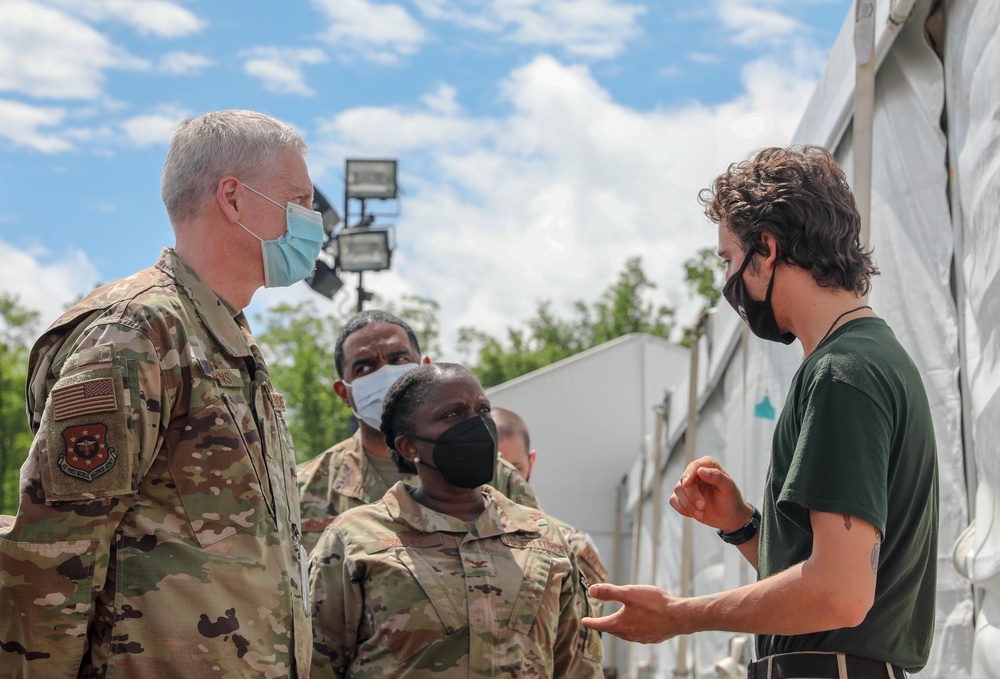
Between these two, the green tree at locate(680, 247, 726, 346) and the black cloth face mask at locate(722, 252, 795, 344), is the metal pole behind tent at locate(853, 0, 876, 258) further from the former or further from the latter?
the green tree at locate(680, 247, 726, 346)

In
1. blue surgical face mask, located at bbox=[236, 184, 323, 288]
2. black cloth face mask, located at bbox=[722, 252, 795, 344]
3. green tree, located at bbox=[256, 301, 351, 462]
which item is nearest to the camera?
black cloth face mask, located at bbox=[722, 252, 795, 344]

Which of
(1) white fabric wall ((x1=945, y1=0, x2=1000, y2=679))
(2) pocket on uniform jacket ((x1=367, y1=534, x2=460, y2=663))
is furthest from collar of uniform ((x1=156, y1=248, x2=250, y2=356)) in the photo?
(1) white fabric wall ((x1=945, y1=0, x2=1000, y2=679))

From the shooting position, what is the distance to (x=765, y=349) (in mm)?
6055

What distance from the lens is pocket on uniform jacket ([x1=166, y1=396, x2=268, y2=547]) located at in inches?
84.5

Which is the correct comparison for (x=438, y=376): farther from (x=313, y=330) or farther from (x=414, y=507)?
(x=313, y=330)

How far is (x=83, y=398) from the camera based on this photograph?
6.61ft

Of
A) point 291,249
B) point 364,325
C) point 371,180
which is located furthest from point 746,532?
point 371,180

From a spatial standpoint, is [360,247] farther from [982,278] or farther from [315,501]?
[982,278]

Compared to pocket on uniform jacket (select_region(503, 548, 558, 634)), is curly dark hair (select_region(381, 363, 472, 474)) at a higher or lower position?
higher

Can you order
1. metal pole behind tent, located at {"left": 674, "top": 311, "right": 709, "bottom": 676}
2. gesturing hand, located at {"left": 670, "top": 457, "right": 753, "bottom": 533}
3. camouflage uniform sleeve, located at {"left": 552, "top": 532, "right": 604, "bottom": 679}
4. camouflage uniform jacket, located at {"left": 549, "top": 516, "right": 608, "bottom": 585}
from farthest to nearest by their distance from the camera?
metal pole behind tent, located at {"left": 674, "top": 311, "right": 709, "bottom": 676}, camouflage uniform jacket, located at {"left": 549, "top": 516, "right": 608, "bottom": 585}, camouflage uniform sleeve, located at {"left": 552, "top": 532, "right": 604, "bottom": 679}, gesturing hand, located at {"left": 670, "top": 457, "right": 753, "bottom": 533}

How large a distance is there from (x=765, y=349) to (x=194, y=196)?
168 inches

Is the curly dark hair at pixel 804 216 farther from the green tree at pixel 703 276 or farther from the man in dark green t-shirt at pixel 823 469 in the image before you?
the green tree at pixel 703 276

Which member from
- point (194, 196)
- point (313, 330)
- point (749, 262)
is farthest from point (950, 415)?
point (313, 330)

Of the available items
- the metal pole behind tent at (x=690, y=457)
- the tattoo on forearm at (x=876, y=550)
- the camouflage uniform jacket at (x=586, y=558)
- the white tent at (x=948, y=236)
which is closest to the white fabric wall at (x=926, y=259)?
the white tent at (x=948, y=236)
